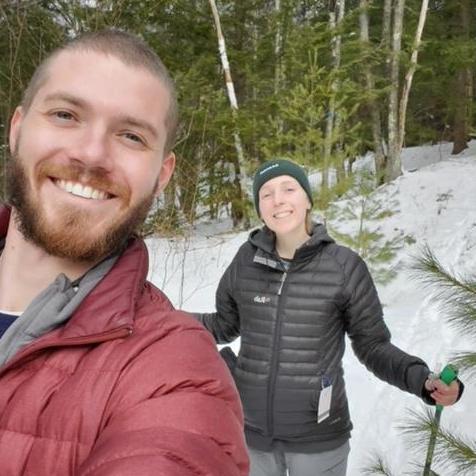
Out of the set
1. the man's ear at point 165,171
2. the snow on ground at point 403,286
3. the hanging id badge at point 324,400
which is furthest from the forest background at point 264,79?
the man's ear at point 165,171

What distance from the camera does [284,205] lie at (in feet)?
8.64

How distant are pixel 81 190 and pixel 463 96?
17.0 meters

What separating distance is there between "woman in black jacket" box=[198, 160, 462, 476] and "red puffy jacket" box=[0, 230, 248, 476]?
1.40 metres

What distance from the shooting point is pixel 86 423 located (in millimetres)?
955

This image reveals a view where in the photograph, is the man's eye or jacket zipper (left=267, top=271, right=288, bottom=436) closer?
the man's eye

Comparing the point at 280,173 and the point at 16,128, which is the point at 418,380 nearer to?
the point at 280,173

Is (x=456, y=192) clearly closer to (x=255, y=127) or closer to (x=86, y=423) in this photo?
(x=255, y=127)

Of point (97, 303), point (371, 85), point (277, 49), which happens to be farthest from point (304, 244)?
point (371, 85)

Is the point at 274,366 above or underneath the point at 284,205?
underneath

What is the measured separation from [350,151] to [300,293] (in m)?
5.68

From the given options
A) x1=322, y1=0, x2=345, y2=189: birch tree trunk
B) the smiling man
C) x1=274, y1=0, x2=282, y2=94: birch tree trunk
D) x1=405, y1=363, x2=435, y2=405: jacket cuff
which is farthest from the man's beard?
x1=274, y1=0, x2=282, y2=94: birch tree trunk

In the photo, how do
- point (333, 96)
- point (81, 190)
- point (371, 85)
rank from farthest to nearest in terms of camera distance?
point (371, 85) → point (333, 96) → point (81, 190)

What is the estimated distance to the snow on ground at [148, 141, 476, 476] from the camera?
411 cm

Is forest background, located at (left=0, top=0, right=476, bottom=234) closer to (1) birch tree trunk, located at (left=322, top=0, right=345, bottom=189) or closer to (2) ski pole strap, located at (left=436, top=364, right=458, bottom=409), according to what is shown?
(1) birch tree trunk, located at (left=322, top=0, right=345, bottom=189)
